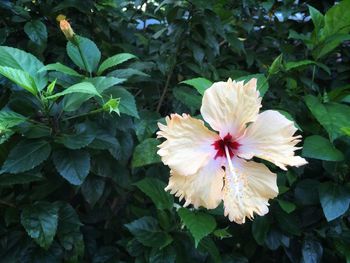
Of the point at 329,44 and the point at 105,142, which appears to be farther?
the point at 329,44

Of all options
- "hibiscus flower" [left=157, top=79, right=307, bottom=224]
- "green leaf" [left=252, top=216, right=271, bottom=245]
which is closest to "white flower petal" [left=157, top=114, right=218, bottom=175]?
"hibiscus flower" [left=157, top=79, right=307, bottom=224]

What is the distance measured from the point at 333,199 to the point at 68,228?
77 centimetres

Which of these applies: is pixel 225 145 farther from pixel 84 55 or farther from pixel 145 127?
pixel 84 55

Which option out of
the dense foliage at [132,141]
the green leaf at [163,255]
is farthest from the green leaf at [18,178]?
the green leaf at [163,255]

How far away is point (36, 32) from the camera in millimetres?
1353

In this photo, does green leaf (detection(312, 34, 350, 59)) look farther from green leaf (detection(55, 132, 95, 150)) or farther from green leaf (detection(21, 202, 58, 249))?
green leaf (detection(21, 202, 58, 249))

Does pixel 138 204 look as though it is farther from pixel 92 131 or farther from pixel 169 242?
pixel 92 131

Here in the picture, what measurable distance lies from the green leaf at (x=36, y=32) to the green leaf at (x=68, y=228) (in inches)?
20.6

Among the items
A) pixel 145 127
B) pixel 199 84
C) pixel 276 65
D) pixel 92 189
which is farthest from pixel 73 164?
pixel 276 65

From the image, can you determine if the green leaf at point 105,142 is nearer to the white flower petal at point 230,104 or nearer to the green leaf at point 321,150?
the white flower petal at point 230,104

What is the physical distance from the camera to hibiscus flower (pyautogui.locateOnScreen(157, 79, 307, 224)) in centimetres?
87

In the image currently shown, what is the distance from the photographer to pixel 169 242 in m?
1.19

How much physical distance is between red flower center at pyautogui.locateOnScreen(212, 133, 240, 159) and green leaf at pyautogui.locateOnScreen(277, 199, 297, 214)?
397 millimetres

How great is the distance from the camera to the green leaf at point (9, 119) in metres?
0.97
